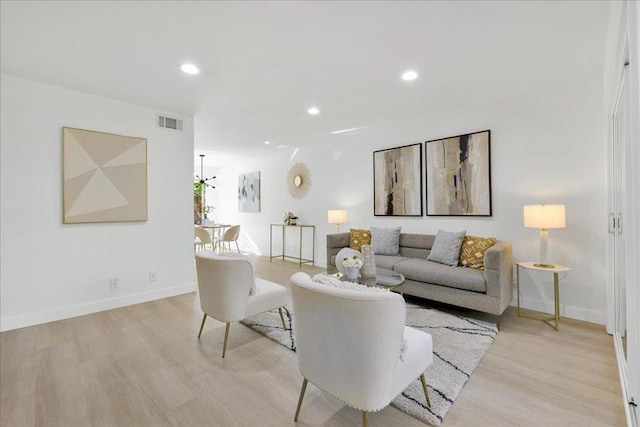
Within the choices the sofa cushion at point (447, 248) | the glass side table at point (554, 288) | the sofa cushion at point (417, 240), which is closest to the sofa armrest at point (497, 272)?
the glass side table at point (554, 288)

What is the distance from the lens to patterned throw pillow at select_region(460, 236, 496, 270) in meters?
3.16

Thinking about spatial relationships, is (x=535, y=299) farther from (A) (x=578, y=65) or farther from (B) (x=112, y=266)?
(B) (x=112, y=266)

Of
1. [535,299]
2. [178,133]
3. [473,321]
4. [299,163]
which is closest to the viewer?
[473,321]

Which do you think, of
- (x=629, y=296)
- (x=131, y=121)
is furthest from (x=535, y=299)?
(x=131, y=121)

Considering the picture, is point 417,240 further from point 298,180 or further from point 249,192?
point 249,192

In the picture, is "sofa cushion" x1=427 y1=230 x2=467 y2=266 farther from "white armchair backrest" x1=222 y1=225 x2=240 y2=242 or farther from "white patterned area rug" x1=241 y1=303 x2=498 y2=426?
"white armchair backrest" x1=222 y1=225 x2=240 y2=242

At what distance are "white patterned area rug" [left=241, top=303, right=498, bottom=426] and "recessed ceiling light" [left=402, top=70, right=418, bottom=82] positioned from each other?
2406mm

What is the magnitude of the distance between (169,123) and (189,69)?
1428 millimetres

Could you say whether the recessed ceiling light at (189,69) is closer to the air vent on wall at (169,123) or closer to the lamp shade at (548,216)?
the air vent on wall at (169,123)

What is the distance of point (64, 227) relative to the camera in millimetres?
3059

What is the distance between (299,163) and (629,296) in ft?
17.1

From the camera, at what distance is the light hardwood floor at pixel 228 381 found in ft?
5.31

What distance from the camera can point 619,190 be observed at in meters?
2.28

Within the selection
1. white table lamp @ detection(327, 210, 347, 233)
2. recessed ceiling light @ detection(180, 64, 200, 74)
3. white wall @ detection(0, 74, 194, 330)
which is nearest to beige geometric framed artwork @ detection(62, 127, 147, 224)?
white wall @ detection(0, 74, 194, 330)
